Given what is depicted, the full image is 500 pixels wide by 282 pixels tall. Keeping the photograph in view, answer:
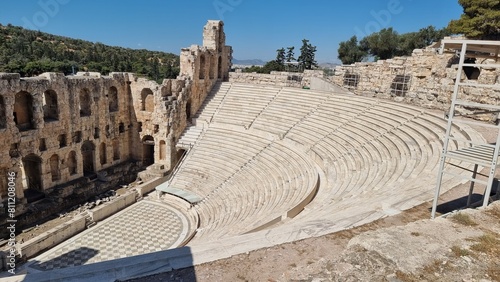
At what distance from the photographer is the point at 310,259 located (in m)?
4.59

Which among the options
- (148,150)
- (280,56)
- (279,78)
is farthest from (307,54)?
(148,150)

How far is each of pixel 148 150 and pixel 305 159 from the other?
488 inches

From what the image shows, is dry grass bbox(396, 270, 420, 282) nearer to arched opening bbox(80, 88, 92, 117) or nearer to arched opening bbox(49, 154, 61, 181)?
arched opening bbox(49, 154, 61, 181)

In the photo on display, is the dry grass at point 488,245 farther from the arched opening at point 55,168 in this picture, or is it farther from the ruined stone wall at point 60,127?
the arched opening at point 55,168

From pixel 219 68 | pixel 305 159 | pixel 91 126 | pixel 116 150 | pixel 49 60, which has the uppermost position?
pixel 49 60

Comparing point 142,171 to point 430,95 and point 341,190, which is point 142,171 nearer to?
point 341,190

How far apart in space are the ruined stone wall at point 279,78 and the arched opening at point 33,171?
1471 cm

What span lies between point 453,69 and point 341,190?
11176 mm

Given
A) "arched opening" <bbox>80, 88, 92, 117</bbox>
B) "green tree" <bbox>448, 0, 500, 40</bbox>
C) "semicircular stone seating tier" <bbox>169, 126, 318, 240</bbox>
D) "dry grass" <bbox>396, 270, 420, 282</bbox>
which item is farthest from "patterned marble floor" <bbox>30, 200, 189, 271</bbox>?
"green tree" <bbox>448, 0, 500, 40</bbox>

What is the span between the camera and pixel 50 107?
59.4 feet

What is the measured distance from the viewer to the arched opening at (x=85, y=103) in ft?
64.8

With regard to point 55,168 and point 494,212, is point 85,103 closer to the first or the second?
point 55,168

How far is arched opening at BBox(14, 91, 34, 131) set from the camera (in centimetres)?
1666

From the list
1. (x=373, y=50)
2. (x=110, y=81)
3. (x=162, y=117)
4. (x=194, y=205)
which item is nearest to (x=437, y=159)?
(x=194, y=205)
